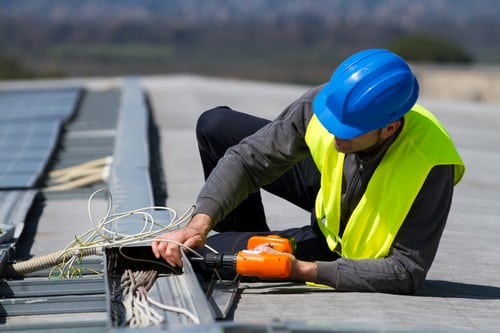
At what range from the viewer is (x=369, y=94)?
3588 mm

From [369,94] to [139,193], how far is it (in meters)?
1.81

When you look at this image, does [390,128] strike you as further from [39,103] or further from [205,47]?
[205,47]

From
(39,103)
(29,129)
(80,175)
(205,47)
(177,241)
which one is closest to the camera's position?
(177,241)

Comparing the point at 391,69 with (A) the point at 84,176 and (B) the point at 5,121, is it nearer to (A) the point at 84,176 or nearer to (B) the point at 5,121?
(A) the point at 84,176

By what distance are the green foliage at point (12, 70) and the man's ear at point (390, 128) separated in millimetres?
47298

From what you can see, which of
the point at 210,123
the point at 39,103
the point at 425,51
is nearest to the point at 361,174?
the point at 210,123

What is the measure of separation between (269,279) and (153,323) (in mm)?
860

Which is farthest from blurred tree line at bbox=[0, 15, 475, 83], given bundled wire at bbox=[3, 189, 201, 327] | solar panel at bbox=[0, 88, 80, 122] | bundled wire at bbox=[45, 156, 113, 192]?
bundled wire at bbox=[3, 189, 201, 327]

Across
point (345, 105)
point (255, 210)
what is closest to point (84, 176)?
point (255, 210)

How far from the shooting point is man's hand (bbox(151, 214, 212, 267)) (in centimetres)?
373

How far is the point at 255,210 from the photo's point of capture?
177 inches

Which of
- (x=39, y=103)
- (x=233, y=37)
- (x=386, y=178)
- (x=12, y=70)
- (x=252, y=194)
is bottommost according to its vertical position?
(x=233, y=37)

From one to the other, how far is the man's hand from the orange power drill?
71mm

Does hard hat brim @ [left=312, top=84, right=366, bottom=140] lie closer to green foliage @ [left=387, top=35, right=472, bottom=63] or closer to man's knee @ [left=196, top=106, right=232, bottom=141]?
man's knee @ [left=196, top=106, right=232, bottom=141]
